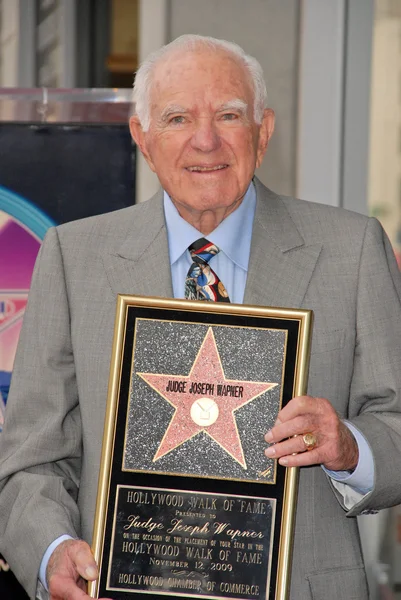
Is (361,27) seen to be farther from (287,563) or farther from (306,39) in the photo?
(287,563)

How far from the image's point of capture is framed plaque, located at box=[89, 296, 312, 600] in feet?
5.57

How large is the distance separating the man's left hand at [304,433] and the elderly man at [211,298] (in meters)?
0.09

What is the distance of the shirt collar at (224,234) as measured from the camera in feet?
6.43

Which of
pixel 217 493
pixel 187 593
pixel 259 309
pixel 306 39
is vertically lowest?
pixel 187 593

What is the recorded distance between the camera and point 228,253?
196 cm

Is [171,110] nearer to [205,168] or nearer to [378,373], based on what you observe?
[205,168]

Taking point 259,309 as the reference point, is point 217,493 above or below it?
below

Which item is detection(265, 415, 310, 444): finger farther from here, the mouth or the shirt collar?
the mouth

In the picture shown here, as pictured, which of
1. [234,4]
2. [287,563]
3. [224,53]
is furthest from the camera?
[234,4]

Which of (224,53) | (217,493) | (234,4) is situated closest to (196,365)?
(217,493)

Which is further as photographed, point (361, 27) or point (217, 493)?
point (361, 27)

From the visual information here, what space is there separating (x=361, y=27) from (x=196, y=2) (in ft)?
2.20

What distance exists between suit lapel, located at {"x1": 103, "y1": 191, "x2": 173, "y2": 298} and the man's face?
0.11 meters

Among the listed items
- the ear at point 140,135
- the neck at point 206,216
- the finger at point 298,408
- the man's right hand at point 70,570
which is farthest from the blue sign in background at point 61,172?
the finger at point 298,408
